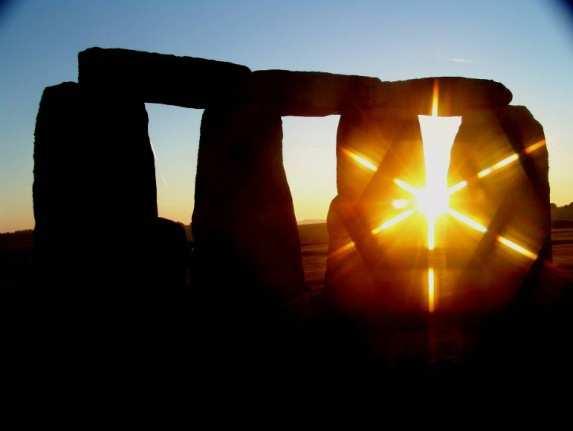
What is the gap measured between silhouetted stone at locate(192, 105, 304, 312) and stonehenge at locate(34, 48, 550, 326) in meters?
0.02

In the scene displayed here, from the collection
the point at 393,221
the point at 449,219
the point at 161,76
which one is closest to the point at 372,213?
the point at 393,221

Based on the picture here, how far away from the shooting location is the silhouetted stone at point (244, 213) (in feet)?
24.5

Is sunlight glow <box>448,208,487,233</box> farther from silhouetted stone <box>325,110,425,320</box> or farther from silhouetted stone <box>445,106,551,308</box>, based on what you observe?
silhouetted stone <box>325,110,425,320</box>

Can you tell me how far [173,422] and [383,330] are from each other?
3.43 m

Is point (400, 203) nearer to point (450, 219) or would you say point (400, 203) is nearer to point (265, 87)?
point (450, 219)

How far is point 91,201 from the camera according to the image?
6.70 meters

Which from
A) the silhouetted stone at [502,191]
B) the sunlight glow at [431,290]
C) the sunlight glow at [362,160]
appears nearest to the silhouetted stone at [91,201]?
the sunlight glow at [362,160]

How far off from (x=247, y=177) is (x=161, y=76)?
72.2 inches

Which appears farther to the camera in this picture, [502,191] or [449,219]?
[449,219]

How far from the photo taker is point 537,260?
8797 millimetres

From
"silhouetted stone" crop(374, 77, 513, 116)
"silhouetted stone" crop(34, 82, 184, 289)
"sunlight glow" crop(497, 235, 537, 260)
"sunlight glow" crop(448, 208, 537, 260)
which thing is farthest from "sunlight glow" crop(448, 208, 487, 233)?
"silhouetted stone" crop(34, 82, 184, 289)

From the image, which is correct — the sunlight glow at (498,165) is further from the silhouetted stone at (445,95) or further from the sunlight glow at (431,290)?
the sunlight glow at (431,290)

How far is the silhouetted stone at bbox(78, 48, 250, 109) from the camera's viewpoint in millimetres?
6902

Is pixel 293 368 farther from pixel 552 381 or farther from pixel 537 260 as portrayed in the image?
pixel 537 260
